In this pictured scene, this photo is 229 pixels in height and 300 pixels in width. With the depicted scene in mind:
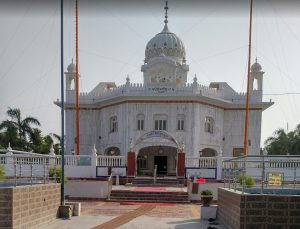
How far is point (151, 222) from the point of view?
11508mm

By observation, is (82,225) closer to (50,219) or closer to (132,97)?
(50,219)

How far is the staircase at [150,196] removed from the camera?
17594mm

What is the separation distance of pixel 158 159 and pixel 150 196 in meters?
11.7

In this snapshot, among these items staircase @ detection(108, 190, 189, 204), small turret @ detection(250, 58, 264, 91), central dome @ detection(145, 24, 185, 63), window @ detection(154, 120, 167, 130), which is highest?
central dome @ detection(145, 24, 185, 63)

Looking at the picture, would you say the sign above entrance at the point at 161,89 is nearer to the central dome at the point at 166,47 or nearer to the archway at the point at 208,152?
the central dome at the point at 166,47

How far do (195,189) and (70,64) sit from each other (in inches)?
737

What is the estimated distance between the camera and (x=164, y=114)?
28.0 meters

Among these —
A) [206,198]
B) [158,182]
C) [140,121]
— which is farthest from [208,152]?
[206,198]

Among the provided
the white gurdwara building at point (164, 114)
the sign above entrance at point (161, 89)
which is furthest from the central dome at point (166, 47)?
the sign above entrance at point (161, 89)

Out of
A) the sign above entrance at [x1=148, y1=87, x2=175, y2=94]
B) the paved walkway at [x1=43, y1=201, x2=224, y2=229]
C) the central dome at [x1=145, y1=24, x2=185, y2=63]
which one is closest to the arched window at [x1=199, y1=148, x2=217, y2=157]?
the sign above entrance at [x1=148, y1=87, x2=175, y2=94]

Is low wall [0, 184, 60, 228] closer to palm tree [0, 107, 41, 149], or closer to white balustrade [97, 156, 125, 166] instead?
white balustrade [97, 156, 125, 166]

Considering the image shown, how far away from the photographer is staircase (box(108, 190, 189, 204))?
17.6 meters

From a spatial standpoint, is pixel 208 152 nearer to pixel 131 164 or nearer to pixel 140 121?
pixel 140 121

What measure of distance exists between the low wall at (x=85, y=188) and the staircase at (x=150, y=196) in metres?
0.61
